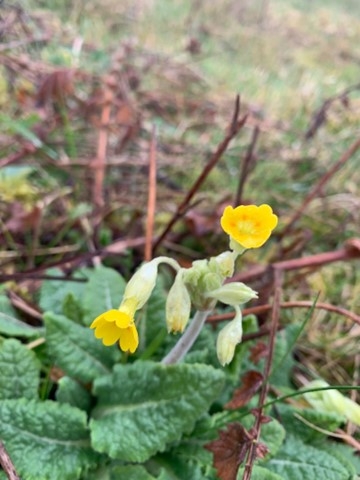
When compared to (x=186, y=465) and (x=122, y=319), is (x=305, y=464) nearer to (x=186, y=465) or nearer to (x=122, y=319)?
(x=186, y=465)

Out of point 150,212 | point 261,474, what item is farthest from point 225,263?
point 150,212

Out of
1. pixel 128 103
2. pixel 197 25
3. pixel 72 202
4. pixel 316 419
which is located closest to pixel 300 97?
pixel 128 103

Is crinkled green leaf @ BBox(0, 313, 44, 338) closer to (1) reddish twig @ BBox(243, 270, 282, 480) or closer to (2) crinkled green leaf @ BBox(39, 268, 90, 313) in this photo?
(2) crinkled green leaf @ BBox(39, 268, 90, 313)

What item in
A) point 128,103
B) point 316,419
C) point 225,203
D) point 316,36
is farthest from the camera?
point 316,36

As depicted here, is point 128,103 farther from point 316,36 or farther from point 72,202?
point 316,36

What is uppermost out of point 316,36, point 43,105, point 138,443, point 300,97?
point 316,36
